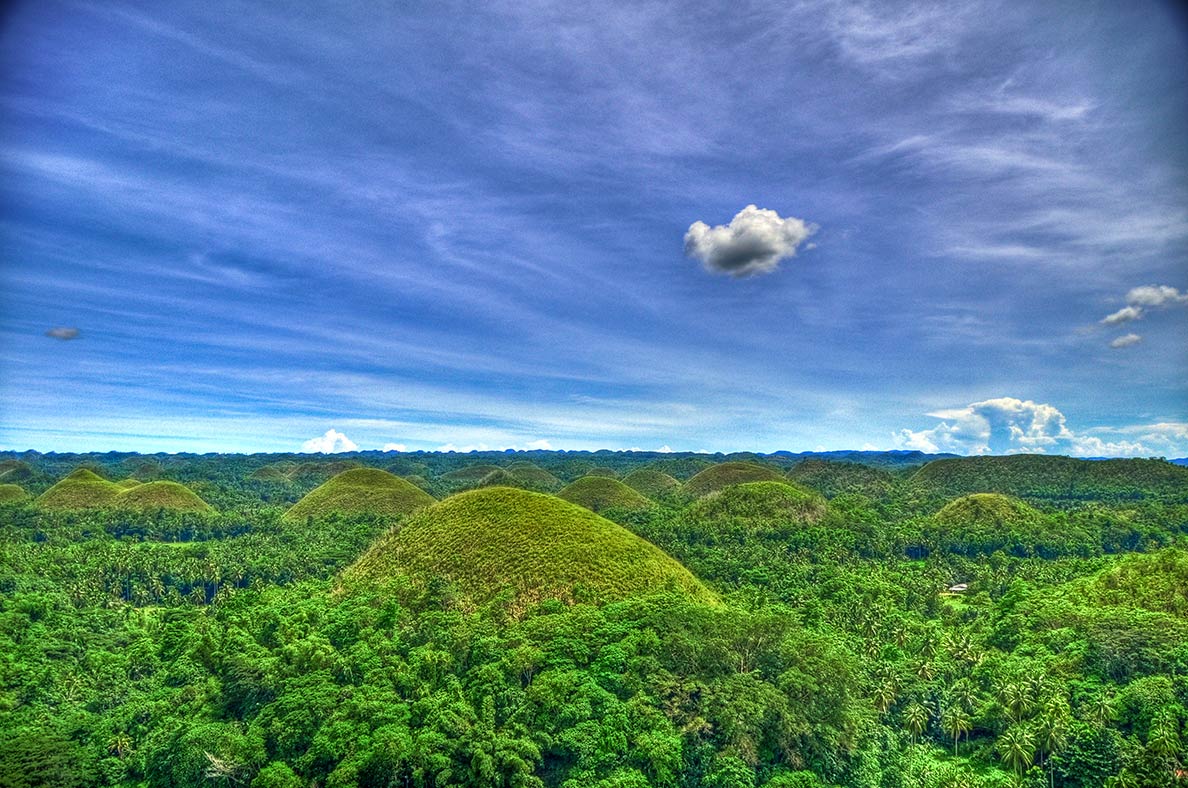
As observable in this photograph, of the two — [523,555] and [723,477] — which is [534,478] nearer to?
[723,477]

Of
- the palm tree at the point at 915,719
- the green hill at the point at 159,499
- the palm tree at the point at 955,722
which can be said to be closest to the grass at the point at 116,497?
the green hill at the point at 159,499

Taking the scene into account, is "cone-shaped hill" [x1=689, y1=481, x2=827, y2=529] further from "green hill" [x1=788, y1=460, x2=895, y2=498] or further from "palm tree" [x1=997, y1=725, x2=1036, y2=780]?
"green hill" [x1=788, y1=460, x2=895, y2=498]

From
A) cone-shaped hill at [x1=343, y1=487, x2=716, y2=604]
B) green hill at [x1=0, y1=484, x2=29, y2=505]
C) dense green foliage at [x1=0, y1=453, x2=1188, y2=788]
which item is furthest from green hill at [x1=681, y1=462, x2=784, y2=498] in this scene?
green hill at [x1=0, y1=484, x2=29, y2=505]

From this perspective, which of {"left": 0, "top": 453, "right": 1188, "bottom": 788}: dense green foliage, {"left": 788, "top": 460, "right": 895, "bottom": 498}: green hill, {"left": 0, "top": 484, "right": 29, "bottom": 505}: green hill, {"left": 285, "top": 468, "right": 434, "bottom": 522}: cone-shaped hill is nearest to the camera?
{"left": 0, "top": 453, "right": 1188, "bottom": 788}: dense green foliage

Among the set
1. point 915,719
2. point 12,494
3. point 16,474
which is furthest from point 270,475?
point 915,719

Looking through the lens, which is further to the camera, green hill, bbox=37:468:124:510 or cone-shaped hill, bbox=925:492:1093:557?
green hill, bbox=37:468:124:510

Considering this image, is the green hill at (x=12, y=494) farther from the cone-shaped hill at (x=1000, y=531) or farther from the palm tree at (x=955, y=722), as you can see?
the cone-shaped hill at (x=1000, y=531)

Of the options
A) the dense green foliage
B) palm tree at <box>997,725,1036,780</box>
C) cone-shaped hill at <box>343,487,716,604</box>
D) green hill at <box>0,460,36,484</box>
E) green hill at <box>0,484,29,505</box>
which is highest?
green hill at <box>0,460,36,484</box>
